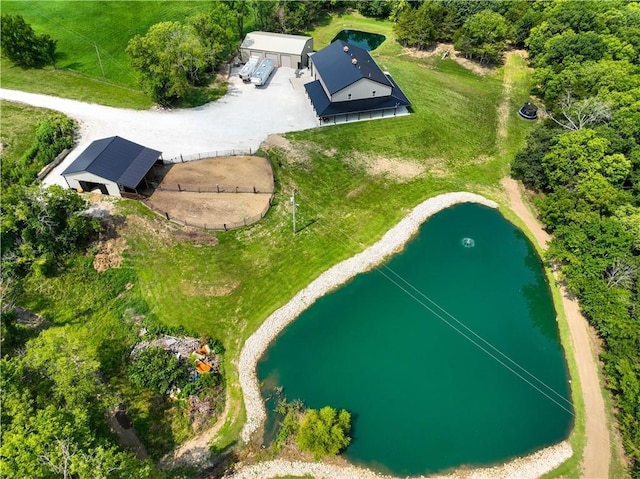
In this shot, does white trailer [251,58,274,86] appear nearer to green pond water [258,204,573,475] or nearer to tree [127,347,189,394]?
green pond water [258,204,573,475]

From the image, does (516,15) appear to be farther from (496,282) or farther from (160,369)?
(160,369)

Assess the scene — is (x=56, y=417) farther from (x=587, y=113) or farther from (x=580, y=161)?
(x=587, y=113)

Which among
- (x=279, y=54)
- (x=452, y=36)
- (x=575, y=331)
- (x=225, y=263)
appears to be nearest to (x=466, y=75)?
(x=452, y=36)

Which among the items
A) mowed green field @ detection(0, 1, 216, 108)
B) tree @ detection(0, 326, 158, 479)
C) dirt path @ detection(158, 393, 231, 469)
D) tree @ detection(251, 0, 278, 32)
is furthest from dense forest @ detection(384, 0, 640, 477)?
mowed green field @ detection(0, 1, 216, 108)

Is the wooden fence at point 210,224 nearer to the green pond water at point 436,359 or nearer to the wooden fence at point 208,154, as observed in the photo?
the wooden fence at point 208,154

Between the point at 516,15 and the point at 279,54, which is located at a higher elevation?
the point at 516,15

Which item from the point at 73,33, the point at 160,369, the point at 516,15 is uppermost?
the point at 516,15
